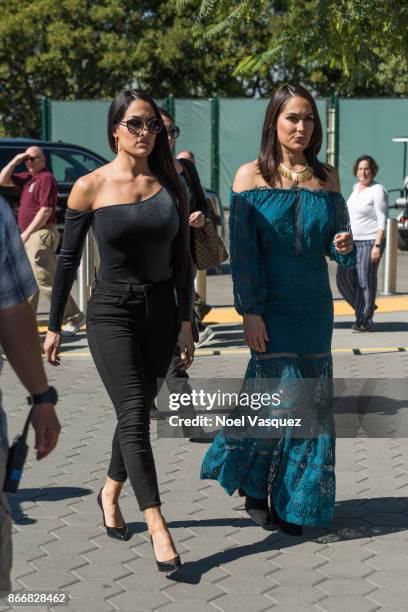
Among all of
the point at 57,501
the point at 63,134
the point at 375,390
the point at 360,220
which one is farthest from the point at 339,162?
the point at 57,501

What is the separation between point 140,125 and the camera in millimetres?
4613

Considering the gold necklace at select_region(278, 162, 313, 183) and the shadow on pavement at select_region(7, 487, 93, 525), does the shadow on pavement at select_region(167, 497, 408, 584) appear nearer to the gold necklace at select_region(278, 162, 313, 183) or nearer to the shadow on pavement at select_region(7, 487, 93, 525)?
the shadow on pavement at select_region(7, 487, 93, 525)

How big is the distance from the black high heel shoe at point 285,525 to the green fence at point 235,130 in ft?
70.9

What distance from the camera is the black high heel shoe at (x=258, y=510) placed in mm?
4992

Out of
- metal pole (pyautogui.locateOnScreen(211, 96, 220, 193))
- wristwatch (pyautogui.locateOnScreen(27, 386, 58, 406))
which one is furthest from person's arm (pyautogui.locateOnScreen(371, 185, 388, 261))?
metal pole (pyautogui.locateOnScreen(211, 96, 220, 193))

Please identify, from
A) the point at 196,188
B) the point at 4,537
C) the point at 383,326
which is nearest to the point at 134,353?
the point at 4,537

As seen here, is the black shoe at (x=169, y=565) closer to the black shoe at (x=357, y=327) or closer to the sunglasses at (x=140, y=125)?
the sunglasses at (x=140, y=125)

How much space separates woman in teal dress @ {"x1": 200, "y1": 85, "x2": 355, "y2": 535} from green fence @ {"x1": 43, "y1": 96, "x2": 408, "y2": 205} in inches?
841

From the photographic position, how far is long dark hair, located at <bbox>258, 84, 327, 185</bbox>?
488 cm

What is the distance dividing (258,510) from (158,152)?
170cm

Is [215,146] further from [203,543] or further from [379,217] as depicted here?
[203,543]

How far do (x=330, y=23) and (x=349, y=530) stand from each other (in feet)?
19.4

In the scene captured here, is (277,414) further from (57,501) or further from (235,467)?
(57,501)

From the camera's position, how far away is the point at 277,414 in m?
4.93
